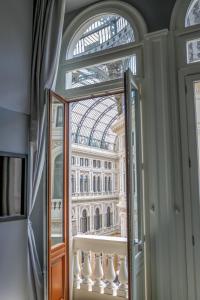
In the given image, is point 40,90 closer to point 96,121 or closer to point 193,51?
point 193,51

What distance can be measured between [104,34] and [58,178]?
1844 millimetres

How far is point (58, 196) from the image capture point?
3.18 metres

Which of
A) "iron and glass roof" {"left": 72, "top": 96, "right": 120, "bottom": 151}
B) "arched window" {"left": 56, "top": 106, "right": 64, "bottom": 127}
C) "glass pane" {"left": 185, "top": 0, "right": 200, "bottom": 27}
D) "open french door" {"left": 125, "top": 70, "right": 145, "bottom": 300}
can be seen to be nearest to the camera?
"open french door" {"left": 125, "top": 70, "right": 145, "bottom": 300}

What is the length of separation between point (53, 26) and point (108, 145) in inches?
153

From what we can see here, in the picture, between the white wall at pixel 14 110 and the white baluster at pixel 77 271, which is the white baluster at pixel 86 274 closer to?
the white baluster at pixel 77 271

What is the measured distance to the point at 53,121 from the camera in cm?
317

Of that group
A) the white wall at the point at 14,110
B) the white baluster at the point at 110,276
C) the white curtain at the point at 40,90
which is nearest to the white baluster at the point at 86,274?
the white baluster at the point at 110,276

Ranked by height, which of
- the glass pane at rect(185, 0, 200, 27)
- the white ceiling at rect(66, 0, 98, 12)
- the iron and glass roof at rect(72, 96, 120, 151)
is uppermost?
the white ceiling at rect(66, 0, 98, 12)

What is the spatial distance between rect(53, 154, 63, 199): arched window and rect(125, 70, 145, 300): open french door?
3.23 feet

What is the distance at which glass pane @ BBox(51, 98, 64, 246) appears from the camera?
3.07 m

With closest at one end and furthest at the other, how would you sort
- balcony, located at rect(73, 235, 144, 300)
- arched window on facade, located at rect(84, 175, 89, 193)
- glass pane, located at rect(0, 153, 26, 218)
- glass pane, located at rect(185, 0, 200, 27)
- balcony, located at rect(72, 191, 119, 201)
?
glass pane, located at rect(0, 153, 26, 218), glass pane, located at rect(185, 0, 200, 27), balcony, located at rect(73, 235, 144, 300), balcony, located at rect(72, 191, 119, 201), arched window on facade, located at rect(84, 175, 89, 193)

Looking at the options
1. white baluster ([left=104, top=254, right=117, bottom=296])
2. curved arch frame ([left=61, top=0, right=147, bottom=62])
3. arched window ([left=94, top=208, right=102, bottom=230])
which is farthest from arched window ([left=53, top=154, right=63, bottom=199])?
arched window ([left=94, top=208, right=102, bottom=230])

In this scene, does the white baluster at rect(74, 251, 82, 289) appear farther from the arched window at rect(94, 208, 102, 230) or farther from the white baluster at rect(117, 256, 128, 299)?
the arched window at rect(94, 208, 102, 230)

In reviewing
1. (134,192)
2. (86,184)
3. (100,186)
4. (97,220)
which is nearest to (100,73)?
(134,192)
